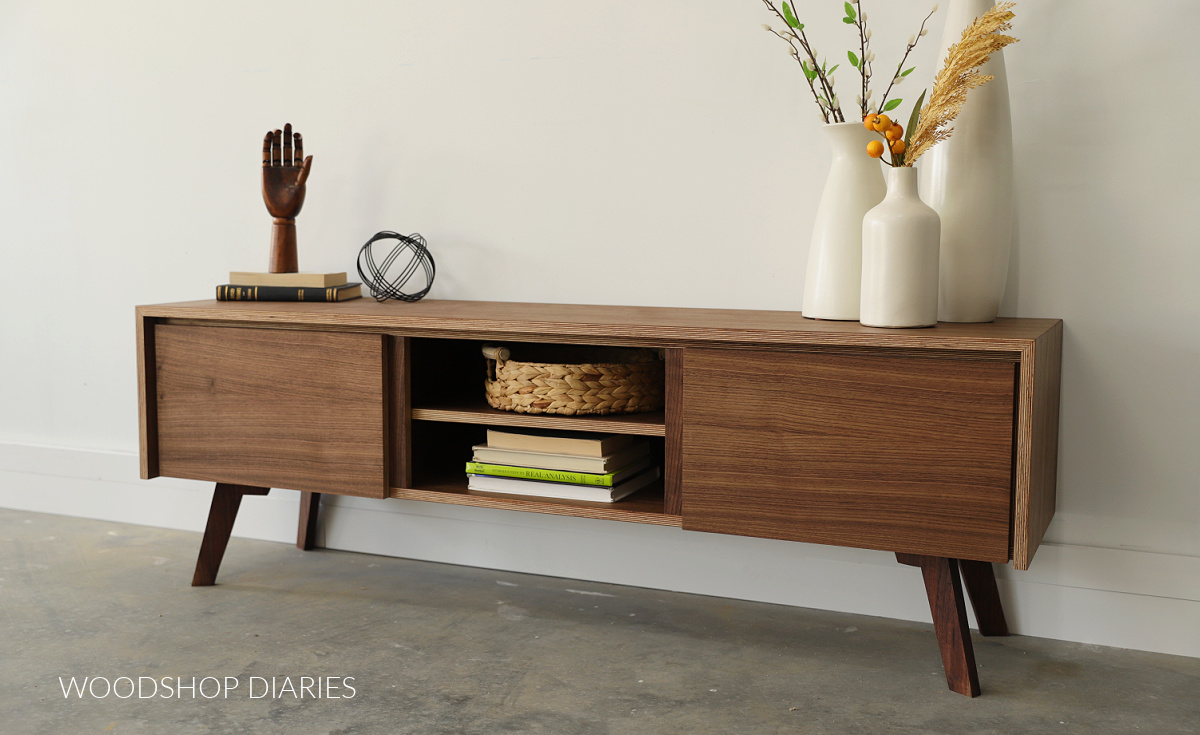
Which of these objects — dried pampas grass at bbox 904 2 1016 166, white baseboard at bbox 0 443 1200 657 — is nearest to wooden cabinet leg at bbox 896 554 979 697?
white baseboard at bbox 0 443 1200 657

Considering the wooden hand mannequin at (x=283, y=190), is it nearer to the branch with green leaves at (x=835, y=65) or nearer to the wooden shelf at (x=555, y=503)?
the wooden shelf at (x=555, y=503)

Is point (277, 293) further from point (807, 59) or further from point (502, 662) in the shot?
point (807, 59)

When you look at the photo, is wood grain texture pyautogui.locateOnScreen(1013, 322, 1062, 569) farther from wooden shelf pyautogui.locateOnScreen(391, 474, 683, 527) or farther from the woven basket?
the woven basket

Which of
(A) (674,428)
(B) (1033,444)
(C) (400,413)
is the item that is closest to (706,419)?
(A) (674,428)

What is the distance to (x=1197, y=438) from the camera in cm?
170

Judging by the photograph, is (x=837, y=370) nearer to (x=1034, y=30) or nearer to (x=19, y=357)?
(x=1034, y=30)

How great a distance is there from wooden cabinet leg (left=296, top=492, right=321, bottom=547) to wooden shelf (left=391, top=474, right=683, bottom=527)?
0.60 meters

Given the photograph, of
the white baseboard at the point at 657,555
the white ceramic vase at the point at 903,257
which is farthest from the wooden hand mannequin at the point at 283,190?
the white ceramic vase at the point at 903,257

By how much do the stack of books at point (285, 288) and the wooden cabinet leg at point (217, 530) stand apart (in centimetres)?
42

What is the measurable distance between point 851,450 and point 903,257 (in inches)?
12.4

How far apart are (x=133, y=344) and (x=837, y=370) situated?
196 centimetres

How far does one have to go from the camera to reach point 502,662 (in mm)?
1689

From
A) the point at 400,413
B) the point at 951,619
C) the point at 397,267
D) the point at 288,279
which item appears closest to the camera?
the point at 951,619

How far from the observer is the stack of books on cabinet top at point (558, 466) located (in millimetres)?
1733
